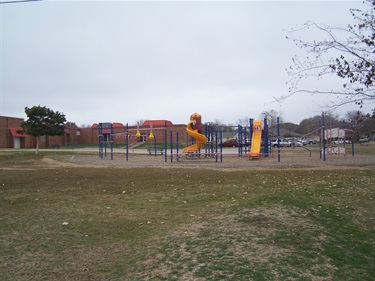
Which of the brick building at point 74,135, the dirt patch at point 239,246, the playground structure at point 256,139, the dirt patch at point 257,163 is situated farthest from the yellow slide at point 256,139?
the dirt patch at point 239,246

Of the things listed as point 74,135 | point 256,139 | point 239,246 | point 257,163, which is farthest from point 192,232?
point 74,135

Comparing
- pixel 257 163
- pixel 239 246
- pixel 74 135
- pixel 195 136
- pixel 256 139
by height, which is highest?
pixel 74 135

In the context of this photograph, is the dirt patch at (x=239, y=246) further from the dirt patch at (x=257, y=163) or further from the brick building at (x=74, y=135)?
the brick building at (x=74, y=135)

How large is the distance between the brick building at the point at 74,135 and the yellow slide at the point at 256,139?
14557 millimetres

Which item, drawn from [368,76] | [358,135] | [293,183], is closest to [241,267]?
[358,135]

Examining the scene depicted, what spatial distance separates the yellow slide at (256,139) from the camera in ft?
83.5

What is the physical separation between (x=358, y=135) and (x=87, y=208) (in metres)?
6.59

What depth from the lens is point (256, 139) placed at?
27875 mm

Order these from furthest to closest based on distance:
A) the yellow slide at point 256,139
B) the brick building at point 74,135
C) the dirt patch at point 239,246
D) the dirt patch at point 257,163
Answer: the brick building at point 74,135
the yellow slide at point 256,139
the dirt patch at point 257,163
the dirt patch at point 239,246

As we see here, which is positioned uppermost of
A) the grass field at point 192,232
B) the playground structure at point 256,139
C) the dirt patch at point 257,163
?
the playground structure at point 256,139

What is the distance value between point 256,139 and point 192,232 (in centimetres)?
2220

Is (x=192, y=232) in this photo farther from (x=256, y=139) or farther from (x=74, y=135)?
(x=74, y=135)

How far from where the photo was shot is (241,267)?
476 centimetres

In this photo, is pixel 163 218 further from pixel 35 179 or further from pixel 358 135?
pixel 35 179
